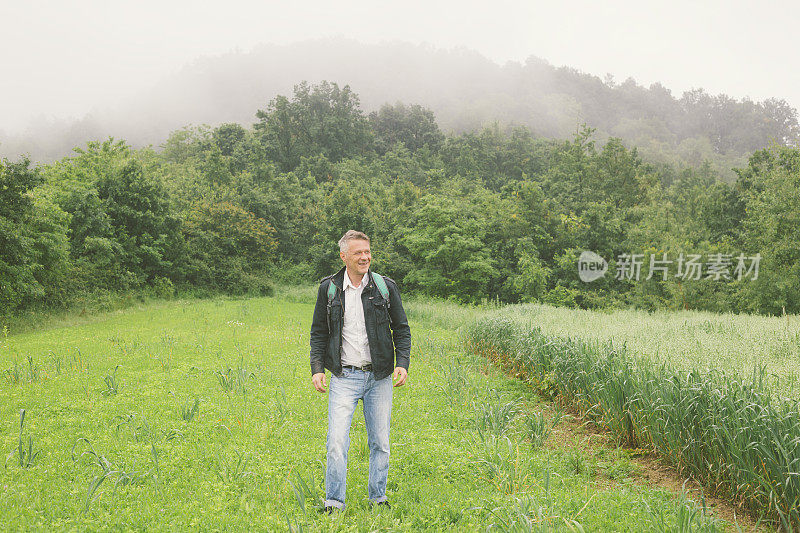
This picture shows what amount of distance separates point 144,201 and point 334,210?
15993 mm

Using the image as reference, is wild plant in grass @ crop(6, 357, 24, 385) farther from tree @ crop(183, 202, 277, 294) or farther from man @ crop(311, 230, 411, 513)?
tree @ crop(183, 202, 277, 294)

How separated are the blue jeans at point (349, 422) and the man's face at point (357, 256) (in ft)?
2.94

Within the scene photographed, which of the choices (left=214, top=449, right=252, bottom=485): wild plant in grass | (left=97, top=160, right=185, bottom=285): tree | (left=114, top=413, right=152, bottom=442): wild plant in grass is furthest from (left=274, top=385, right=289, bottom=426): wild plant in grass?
(left=97, top=160, right=185, bottom=285): tree

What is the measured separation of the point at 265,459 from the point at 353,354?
2.57 metres

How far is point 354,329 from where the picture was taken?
4137 millimetres

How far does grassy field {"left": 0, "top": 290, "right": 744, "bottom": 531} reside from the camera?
13.8ft

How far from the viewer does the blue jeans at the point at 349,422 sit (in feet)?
13.2

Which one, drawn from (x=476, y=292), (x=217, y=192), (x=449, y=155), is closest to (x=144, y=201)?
(x=217, y=192)

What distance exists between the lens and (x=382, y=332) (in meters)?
4.14

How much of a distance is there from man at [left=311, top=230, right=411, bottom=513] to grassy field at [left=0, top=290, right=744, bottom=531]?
570mm

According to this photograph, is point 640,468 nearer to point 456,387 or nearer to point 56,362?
point 456,387

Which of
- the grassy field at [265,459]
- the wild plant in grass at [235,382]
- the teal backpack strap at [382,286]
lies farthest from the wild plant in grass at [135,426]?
the teal backpack strap at [382,286]

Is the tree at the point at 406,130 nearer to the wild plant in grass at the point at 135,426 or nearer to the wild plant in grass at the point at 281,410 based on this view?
the wild plant in grass at the point at 281,410

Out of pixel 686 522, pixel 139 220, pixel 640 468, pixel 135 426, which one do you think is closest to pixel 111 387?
pixel 135 426
